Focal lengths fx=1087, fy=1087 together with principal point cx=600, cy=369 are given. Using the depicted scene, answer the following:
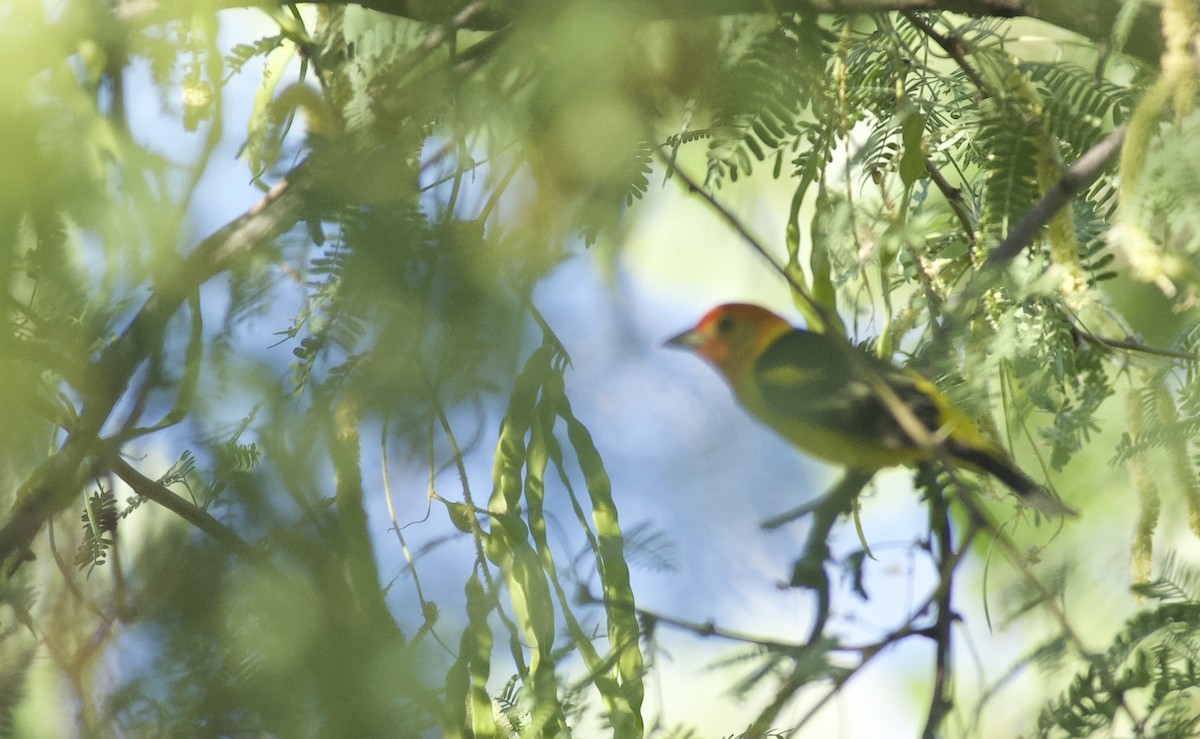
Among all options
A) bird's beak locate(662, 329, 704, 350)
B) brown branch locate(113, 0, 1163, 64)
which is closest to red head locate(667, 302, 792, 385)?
bird's beak locate(662, 329, 704, 350)

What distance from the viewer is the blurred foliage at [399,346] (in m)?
0.66

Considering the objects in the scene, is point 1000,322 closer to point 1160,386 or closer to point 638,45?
point 1160,386

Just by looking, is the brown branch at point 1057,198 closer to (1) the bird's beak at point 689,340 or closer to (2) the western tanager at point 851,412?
(2) the western tanager at point 851,412

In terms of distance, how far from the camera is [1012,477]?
1.07 meters

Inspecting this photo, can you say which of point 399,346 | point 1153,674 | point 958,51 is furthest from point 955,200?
point 399,346

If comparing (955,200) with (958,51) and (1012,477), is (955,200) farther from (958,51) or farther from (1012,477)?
(1012,477)

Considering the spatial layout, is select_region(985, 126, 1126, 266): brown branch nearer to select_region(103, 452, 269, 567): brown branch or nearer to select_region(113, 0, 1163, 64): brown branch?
select_region(113, 0, 1163, 64): brown branch

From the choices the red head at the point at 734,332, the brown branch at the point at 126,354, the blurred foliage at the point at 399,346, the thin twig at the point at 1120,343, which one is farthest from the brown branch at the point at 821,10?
the red head at the point at 734,332

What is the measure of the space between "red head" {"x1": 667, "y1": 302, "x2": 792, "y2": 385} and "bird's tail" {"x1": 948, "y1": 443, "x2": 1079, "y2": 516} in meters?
0.39

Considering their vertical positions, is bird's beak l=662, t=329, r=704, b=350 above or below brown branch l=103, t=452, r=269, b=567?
above

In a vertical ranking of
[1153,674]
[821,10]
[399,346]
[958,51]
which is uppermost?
[958,51]

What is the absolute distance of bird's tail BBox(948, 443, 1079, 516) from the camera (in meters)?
1.04

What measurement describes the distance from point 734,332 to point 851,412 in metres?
0.41

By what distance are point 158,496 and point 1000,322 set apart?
2.40 ft
